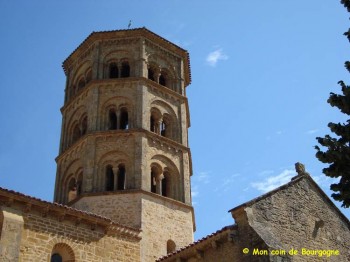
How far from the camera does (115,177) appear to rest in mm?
20188

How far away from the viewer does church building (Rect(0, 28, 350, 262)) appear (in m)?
13.8

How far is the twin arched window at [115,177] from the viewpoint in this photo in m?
20.2

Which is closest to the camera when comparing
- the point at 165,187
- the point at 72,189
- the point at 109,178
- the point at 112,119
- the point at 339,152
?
the point at 339,152

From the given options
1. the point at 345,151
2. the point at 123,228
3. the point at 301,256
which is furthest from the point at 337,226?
the point at 345,151

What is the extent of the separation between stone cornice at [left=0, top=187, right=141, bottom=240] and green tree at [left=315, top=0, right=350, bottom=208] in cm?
890

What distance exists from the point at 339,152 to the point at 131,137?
44.9ft

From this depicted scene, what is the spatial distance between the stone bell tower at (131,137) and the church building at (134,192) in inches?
1.9

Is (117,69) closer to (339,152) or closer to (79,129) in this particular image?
(79,129)

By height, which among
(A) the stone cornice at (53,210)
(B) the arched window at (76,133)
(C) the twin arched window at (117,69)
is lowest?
(A) the stone cornice at (53,210)

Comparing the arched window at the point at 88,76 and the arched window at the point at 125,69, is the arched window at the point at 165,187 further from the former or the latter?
the arched window at the point at 88,76

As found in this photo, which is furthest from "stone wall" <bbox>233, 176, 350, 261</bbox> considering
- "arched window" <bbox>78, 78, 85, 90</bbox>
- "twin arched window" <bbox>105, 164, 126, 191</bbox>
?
"arched window" <bbox>78, 78, 85, 90</bbox>

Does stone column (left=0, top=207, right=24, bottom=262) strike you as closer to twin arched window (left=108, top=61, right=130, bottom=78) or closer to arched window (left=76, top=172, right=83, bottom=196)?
arched window (left=76, top=172, right=83, bottom=196)

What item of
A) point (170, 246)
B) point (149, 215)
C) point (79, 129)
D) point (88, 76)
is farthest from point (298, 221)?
point (88, 76)

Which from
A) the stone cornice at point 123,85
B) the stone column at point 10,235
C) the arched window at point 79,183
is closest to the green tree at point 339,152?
the stone column at point 10,235
